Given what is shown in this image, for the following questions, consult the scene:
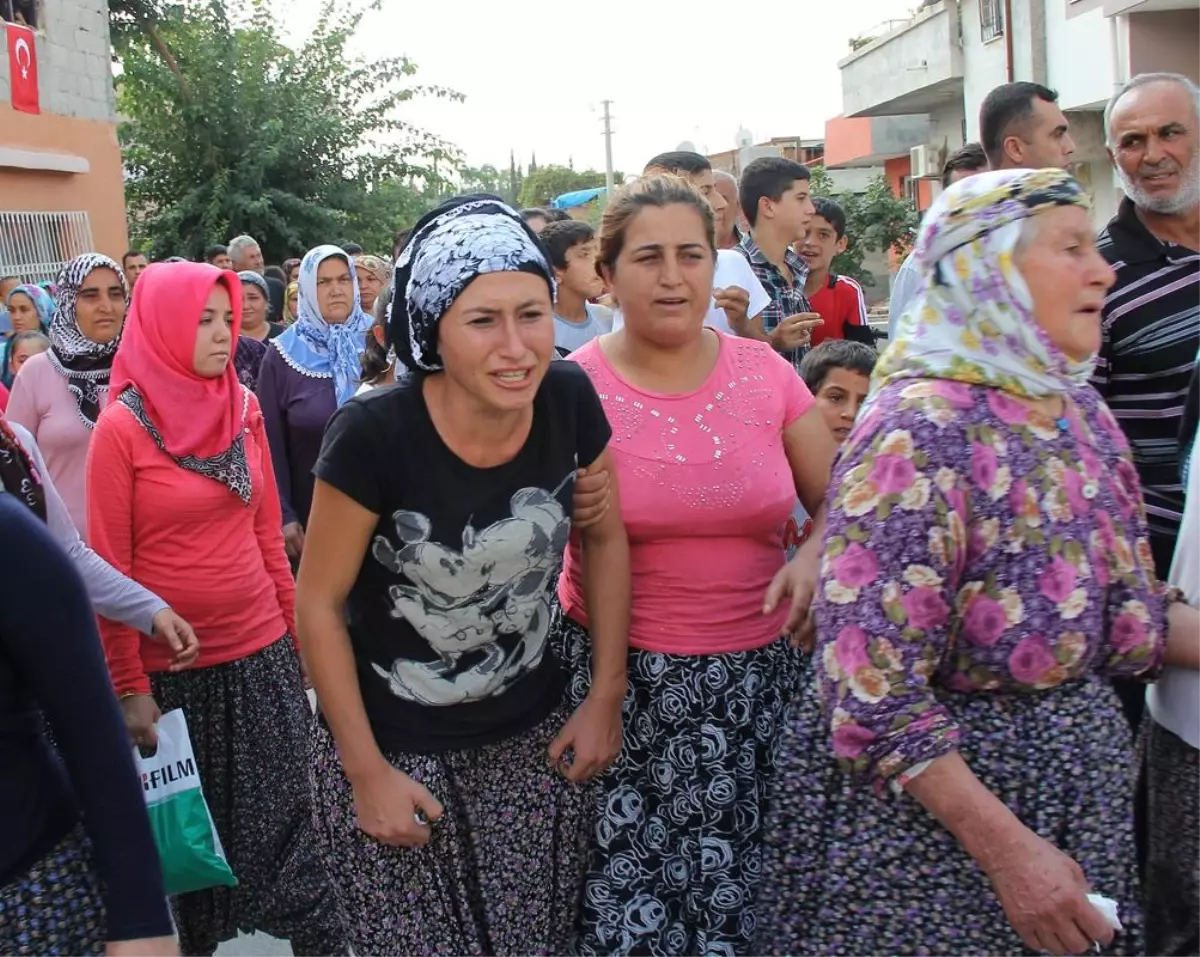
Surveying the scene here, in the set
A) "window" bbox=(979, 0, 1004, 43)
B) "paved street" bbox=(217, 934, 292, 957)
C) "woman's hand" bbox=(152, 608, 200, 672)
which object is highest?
"window" bbox=(979, 0, 1004, 43)

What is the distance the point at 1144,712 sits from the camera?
2674 millimetres

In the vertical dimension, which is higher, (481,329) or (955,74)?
(955,74)

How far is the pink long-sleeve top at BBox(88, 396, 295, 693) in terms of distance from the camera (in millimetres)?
3227

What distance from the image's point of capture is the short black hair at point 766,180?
4.91m

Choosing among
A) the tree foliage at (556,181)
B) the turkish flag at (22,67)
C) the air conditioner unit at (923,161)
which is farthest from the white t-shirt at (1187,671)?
the tree foliage at (556,181)

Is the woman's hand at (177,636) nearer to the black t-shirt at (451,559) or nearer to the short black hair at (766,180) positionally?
the black t-shirt at (451,559)

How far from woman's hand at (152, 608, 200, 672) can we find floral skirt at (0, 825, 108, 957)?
48.4 inches

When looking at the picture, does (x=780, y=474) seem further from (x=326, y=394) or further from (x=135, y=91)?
(x=135, y=91)

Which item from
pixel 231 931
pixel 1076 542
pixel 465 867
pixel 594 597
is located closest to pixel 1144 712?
pixel 1076 542

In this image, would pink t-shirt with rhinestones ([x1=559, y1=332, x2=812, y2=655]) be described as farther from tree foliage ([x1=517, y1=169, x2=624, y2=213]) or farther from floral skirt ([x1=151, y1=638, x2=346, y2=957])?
tree foliage ([x1=517, y1=169, x2=624, y2=213])

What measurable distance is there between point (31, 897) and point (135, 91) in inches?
712

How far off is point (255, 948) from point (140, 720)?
4.00 ft

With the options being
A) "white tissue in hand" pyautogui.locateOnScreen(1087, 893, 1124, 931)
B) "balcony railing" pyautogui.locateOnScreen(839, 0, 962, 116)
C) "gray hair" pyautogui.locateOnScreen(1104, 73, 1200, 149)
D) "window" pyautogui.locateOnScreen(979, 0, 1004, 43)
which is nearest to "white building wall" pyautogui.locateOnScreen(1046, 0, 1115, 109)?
"window" pyautogui.locateOnScreen(979, 0, 1004, 43)

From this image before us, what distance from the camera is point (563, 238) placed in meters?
5.19
